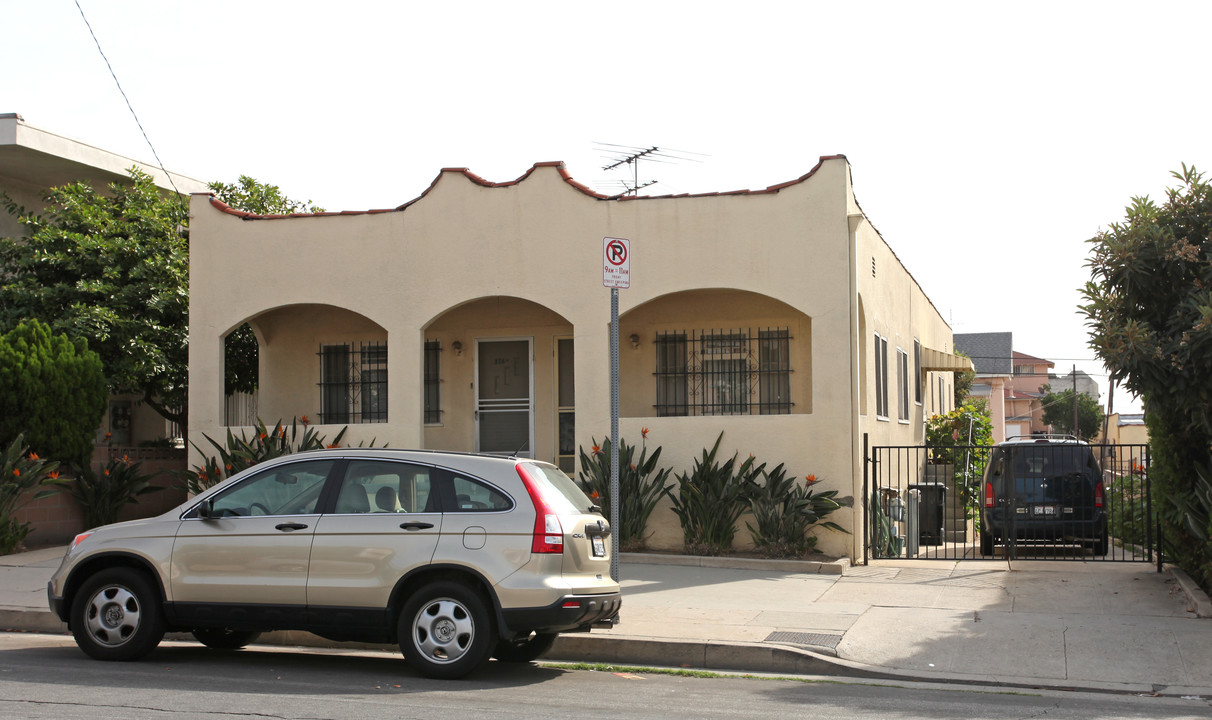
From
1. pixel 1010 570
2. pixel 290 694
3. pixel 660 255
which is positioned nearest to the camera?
pixel 290 694

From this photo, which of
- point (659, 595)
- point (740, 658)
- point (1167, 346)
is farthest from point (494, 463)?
point (1167, 346)

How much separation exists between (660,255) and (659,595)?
4.84 metres

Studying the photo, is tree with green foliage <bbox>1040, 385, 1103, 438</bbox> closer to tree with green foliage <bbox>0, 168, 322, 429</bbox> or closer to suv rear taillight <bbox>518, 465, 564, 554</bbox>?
tree with green foliage <bbox>0, 168, 322, 429</bbox>

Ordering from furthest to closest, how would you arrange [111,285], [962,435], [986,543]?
[962,435], [111,285], [986,543]

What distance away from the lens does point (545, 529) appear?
25.2ft

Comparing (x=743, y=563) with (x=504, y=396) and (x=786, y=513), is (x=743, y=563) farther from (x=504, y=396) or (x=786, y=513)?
(x=504, y=396)

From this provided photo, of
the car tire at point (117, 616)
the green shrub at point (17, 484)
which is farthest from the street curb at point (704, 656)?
the green shrub at point (17, 484)

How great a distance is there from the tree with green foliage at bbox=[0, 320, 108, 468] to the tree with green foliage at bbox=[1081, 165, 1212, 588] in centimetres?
1275

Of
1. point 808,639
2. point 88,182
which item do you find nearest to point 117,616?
point 808,639

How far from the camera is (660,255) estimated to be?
1434 cm

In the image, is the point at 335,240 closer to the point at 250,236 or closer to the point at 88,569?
the point at 250,236

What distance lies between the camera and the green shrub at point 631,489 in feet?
45.3

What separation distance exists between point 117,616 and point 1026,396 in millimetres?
102500

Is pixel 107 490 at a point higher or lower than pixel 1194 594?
higher
